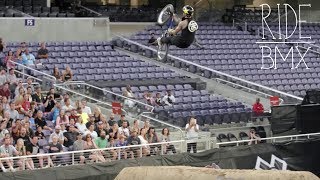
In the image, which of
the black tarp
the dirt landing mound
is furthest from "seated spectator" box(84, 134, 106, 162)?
the dirt landing mound

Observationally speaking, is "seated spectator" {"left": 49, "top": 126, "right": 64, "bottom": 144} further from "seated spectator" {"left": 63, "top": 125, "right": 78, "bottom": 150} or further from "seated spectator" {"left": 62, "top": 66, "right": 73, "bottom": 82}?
"seated spectator" {"left": 62, "top": 66, "right": 73, "bottom": 82}

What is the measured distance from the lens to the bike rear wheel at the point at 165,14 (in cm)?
1387

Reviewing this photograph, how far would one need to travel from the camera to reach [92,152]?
52.8 feet

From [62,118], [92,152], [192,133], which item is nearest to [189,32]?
[92,152]

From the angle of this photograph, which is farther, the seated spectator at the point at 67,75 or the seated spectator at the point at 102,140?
the seated spectator at the point at 67,75

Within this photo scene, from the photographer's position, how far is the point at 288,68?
32375 mm

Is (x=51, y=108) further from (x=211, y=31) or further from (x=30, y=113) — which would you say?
(x=211, y=31)

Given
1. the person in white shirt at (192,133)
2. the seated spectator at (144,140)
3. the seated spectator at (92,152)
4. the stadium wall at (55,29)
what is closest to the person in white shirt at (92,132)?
the seated spectator at (92,152)

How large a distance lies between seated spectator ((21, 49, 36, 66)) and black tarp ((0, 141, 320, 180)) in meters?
9.22

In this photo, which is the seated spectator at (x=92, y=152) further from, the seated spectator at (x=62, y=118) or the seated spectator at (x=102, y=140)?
the seated spectator at (x=62, y=118)

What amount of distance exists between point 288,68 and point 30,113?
16656mm

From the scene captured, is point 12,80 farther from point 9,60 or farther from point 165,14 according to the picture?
point 165,14

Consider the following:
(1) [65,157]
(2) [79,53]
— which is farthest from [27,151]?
(2) [79,53]

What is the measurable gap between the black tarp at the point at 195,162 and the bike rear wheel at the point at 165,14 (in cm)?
314
